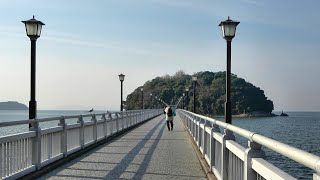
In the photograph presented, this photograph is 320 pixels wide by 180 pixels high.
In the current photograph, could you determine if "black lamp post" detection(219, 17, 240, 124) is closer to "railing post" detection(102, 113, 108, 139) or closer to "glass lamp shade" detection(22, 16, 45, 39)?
"glass lamp shade" detection(22, 16, 45, 39)

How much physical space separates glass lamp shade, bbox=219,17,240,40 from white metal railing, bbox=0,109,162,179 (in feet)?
18.9

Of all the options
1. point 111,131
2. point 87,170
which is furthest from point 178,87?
point 87,170

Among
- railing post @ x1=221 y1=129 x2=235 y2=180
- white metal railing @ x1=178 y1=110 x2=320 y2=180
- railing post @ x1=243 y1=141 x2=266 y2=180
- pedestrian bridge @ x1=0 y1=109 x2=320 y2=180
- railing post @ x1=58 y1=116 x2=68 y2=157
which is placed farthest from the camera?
railing post @ x1=58 y1=116 x2=68 y2=157

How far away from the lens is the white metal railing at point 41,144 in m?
9.52

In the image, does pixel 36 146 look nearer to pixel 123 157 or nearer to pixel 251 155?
pixel 123 157

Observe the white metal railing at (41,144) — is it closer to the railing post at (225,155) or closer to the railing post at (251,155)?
the railing post at (225,155)

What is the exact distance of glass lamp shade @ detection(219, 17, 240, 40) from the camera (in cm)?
1645

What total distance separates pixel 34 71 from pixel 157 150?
504cm

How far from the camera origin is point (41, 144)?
11.7m

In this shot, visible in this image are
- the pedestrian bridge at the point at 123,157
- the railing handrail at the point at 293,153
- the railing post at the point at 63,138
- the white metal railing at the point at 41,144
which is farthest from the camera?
the railing post at the point at 63,138

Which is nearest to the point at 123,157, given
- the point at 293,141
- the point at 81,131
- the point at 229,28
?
the point at 81,131

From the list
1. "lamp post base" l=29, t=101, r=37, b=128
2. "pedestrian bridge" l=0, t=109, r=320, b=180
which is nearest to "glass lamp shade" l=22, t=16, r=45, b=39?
"lamp post base" l=29, t=101, r=37, b=128

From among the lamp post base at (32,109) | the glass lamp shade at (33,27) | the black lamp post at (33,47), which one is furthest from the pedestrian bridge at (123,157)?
the glass lamp shade at (33,27)

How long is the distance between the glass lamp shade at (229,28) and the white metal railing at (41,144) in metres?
5.75
